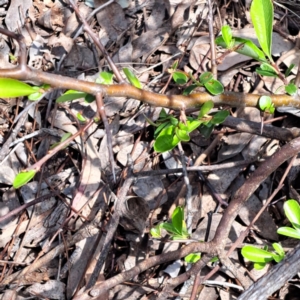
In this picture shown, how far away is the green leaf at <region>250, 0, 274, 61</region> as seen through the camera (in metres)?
1.14

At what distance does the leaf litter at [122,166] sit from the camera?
169 centimetres

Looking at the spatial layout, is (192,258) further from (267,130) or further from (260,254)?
(267,130)

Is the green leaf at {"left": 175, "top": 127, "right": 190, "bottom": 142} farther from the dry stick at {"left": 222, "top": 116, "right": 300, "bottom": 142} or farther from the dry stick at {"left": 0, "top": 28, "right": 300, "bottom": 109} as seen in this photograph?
the dry stick at {"left": 222, "top": 116, "right": 300, "bottom": 142}

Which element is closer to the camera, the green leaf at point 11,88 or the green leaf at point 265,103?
the green leaf at point 11,88

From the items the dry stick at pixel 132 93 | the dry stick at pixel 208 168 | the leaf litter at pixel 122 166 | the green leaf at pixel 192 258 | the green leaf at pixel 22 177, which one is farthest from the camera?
the leaf litter at pixel 122 166

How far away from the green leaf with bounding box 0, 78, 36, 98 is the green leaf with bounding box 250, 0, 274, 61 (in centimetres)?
66

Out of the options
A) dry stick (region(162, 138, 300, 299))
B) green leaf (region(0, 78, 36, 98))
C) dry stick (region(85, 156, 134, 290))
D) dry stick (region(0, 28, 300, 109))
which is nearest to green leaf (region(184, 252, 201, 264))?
dry stick (region(162, 138, 300, 299))

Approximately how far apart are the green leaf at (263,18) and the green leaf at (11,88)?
2.18 feet

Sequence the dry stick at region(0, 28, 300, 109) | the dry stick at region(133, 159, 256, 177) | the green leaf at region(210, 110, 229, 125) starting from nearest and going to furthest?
the dry stick at region(0, 28, 300, 109)
the green leaf at region(210, 110, 229, 125)
the dry stick at region(133, 159, 256, 177)

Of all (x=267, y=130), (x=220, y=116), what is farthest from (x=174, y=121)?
(x=267, y=130)

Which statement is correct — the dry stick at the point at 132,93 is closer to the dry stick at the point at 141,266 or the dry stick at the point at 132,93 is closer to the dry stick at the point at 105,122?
the dry stick at the point at 105,122

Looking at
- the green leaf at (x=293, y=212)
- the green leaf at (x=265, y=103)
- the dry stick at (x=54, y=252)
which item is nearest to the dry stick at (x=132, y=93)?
the green leaf at (x=265, y=103)

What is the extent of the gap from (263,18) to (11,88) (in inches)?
28.5

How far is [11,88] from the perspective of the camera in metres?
0.79
